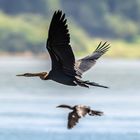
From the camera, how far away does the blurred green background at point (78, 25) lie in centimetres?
8206

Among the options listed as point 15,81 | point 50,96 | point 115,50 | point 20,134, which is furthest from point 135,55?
point 20,134

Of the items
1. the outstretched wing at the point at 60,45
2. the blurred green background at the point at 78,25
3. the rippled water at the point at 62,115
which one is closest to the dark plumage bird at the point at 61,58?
the outstretched wing at the point at 60,45

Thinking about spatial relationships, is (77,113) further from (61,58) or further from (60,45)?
(60,45)

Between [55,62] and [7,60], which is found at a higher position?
[7,60]

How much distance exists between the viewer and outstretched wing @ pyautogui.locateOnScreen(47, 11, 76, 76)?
1228cm

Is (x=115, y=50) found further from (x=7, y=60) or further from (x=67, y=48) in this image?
(x=67, y=48)

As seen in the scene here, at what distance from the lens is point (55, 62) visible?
12.9 metres

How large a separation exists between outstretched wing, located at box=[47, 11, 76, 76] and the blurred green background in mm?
61633

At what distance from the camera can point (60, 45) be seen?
12617 mm

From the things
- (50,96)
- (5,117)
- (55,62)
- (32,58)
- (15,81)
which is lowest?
(55,62)

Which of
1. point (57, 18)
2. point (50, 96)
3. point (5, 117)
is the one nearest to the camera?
point (57, 18)

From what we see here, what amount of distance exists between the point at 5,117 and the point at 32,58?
188 ft

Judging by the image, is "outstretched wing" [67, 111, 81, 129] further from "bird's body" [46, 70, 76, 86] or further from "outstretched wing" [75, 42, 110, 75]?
"outstretched wing" [75, 42, 110, 75]

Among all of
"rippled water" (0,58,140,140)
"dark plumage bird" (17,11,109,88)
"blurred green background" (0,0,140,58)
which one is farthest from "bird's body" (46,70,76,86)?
"blurred green background" (0,0,140,58)
